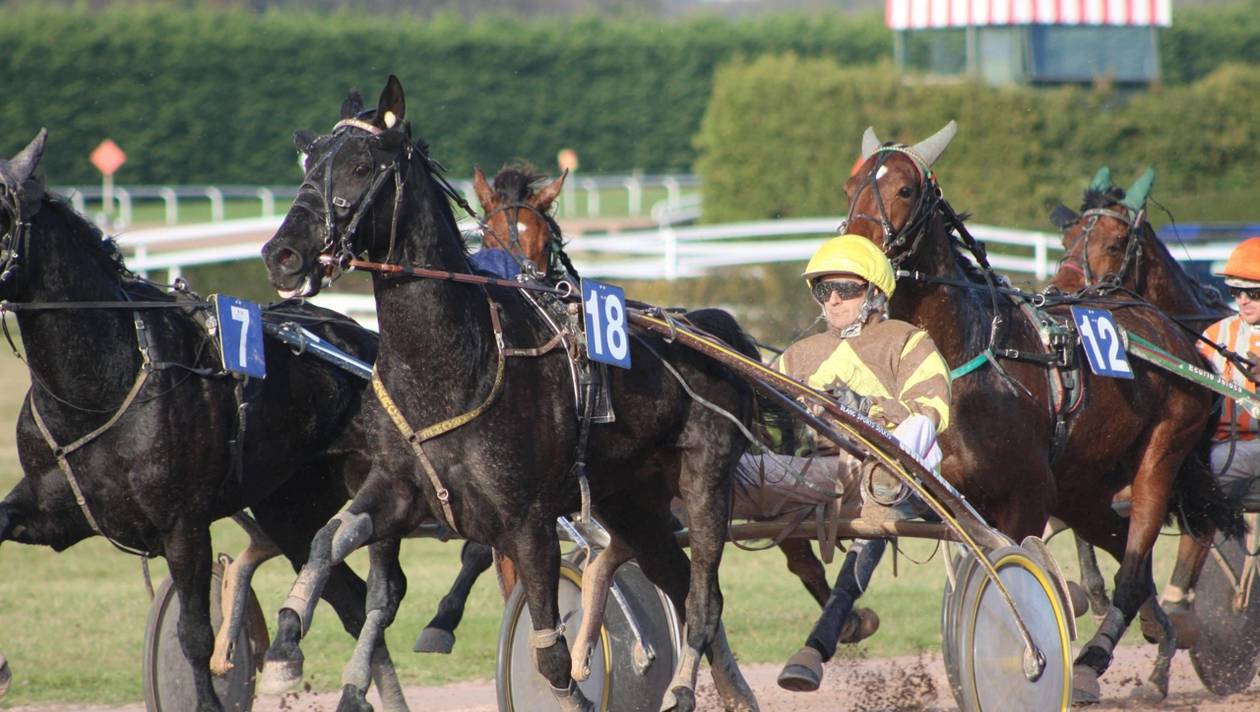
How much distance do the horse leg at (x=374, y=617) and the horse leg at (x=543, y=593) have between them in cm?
41

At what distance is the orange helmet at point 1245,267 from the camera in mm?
6594

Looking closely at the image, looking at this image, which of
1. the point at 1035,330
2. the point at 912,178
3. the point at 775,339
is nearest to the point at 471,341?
the point at 912,178

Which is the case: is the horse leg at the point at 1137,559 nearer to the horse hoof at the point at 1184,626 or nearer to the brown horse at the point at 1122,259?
the horse hoof at the point at 1184,626

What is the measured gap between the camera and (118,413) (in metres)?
5.00

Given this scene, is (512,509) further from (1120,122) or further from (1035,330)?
(1120,122)

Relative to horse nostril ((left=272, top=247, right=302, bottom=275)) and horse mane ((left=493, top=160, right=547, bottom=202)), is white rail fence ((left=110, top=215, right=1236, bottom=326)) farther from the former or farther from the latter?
horse nostril ((left=272, top=247, right=302, bottom=275))

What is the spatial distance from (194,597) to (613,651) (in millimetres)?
1292

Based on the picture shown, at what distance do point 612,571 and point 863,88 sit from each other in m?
15.3

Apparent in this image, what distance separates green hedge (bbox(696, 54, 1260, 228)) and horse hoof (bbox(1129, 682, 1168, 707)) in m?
12.0

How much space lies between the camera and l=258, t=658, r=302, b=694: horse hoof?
4.63 meters

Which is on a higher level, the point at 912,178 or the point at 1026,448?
A: the point at 912,178

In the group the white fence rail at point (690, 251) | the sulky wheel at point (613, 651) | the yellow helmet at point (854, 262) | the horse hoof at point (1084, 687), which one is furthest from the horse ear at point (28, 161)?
the white fence rail at point (690, 251)

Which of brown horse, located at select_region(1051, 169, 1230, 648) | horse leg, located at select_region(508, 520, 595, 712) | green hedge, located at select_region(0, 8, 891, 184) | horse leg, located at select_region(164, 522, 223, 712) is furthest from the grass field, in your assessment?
green hedge, located at select_region(0, 8, 891, 184)

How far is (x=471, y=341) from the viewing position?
4.62m
